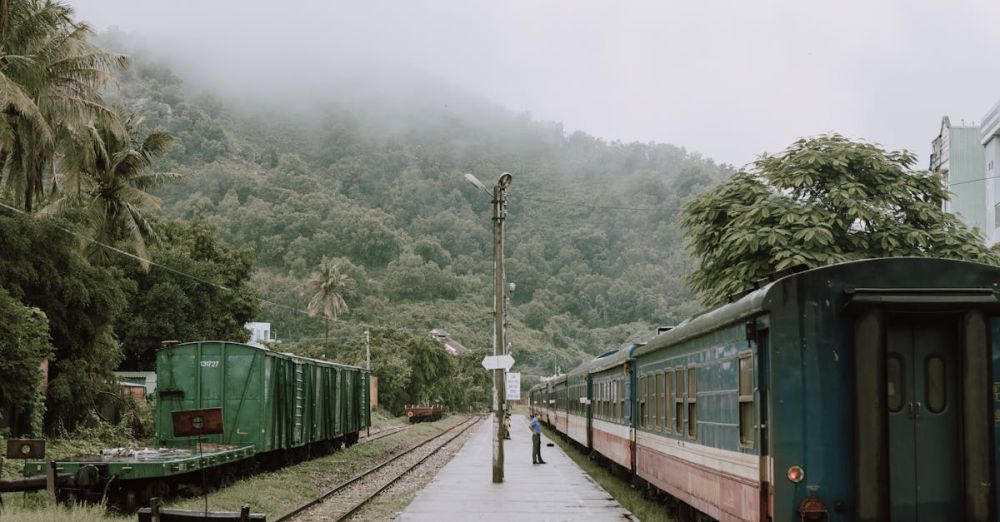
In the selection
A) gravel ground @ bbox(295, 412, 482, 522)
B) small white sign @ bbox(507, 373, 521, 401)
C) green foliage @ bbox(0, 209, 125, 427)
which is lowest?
gravel ground @ bbox(295, 412, 482, 522)

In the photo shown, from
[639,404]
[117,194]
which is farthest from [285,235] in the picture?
[639,404]

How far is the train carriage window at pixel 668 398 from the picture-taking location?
15.3m

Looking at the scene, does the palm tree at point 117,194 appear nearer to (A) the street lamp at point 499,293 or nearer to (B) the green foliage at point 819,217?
(A) the street lamp at point 499,293

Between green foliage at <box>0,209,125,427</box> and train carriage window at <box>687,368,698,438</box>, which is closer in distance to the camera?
train carriage window at <box>687,368,698,438</box>

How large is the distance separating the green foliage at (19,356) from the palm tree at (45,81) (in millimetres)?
4726

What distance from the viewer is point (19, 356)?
27203 mm

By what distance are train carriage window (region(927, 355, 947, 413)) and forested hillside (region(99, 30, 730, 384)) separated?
78.0 metres

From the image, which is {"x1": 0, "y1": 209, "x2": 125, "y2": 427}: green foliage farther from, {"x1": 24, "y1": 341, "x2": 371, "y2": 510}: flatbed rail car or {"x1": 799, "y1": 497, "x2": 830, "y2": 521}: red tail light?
{"x1": 799, "y1": 497, "x2": 830, "y2": 521}: red tail light

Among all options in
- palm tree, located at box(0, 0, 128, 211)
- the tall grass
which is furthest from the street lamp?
palm tree, located at box(0, 0, 128, 211)

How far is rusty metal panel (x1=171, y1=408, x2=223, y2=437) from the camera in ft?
43.3

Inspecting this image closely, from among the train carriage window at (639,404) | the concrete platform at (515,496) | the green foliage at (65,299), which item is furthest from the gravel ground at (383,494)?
the green foliage at (65,299)

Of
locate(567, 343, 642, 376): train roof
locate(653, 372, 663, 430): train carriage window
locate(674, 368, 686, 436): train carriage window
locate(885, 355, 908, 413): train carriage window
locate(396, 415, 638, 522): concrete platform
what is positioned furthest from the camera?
locate(567, 343, 642, 376): train roof

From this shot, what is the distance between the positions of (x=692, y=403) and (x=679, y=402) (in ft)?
3.38

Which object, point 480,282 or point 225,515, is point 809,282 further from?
point 480,282
